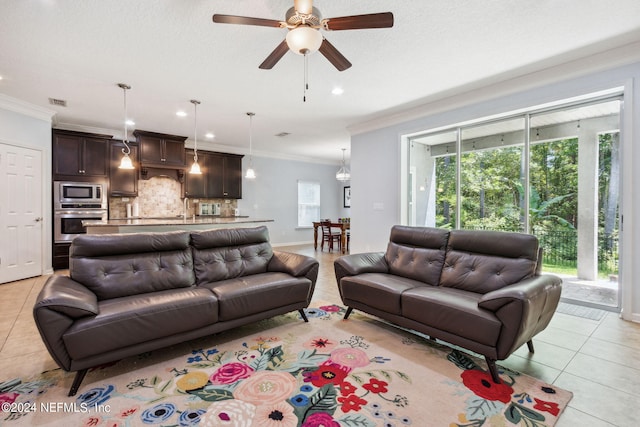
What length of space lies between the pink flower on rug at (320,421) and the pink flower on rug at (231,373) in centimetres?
59

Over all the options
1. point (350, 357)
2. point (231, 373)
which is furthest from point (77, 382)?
point (350, 357)

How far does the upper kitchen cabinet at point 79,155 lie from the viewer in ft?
17.2

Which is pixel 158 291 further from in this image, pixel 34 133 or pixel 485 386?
pixel 34 133

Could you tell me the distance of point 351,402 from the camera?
1.75 metres

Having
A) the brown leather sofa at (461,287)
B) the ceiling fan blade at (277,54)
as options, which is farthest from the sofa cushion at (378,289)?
the ceiling fan blade at (277,54)

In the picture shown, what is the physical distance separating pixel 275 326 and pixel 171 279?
1.04m

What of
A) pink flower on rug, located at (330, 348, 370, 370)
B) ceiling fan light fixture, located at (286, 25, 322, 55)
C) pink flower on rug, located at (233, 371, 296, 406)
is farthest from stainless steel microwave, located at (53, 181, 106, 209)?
pink flower on rug, located at (330, 348, 370, 370)

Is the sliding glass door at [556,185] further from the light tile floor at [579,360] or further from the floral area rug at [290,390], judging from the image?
the floral area rug at [290,390]

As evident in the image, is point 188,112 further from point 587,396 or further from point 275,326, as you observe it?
point 587,396

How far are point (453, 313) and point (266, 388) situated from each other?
1380 millimetres

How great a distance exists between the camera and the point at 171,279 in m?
2.65

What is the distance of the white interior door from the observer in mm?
4367

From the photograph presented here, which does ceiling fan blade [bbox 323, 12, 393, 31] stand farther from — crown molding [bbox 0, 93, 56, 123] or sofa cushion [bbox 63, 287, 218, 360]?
crown molding [bbox 0, 93, 56, 123]

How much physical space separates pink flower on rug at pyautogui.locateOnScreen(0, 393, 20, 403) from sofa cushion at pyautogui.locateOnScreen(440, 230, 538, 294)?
3.19m
